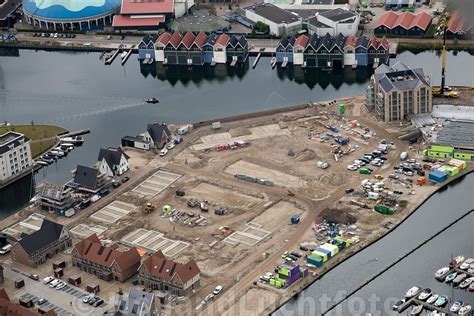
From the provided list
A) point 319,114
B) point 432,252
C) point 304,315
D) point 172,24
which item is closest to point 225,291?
point 304,315

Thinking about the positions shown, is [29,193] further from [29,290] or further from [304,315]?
[304,315]

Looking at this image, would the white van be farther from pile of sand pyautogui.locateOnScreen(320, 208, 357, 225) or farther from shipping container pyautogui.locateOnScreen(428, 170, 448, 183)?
shipping container pyautogui.locateOnScreen(428, 170, 448, 183)

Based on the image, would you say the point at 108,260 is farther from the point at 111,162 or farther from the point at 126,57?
the point at 126,57

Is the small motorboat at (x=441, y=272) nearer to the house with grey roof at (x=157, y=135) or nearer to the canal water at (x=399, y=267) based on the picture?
the canal water at (x=399, y=267)

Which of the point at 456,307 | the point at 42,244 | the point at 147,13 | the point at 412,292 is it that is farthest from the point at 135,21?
the point at 456,307

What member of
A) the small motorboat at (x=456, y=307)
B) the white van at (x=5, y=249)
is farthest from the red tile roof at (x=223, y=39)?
the small motorboat at (x=456, y=307)
